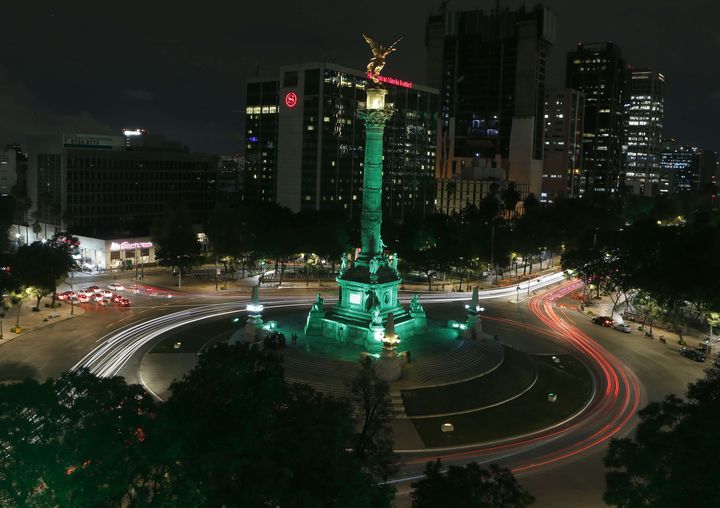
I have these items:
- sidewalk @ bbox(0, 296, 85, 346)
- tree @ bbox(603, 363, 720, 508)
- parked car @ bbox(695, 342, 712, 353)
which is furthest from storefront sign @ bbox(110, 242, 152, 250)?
tree @ bbox(603, 363, 720, 508)

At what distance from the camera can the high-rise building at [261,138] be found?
166 meters

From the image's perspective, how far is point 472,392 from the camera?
162 ft

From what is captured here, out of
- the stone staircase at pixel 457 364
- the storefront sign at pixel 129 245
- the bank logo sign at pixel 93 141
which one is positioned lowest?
the stone staircase at pixel 457 364

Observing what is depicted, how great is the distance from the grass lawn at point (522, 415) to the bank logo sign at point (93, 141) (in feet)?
315

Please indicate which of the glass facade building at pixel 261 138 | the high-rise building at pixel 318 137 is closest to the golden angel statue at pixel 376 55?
the high-rise building at pixel 318 137

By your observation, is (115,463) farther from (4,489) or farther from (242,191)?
(242,191)

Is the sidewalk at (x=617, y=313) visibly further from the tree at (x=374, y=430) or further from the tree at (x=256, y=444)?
the tree at (x=256, y=444)

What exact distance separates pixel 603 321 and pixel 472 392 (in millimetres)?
31500

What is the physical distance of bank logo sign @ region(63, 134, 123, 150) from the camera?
4574 inches

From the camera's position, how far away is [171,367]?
2121 inches

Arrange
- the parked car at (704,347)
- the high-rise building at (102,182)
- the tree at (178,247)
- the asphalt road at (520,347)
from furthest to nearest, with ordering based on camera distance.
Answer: the high-rise building at (102,182) → the tree at (178,247) → the parked car at (704,347) → the asphalt road at (520,347)

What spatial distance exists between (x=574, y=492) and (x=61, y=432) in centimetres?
2701

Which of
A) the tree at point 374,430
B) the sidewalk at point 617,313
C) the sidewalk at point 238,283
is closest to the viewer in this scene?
the tree at point 374,430

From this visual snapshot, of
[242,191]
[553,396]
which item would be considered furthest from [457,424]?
[242,191]
